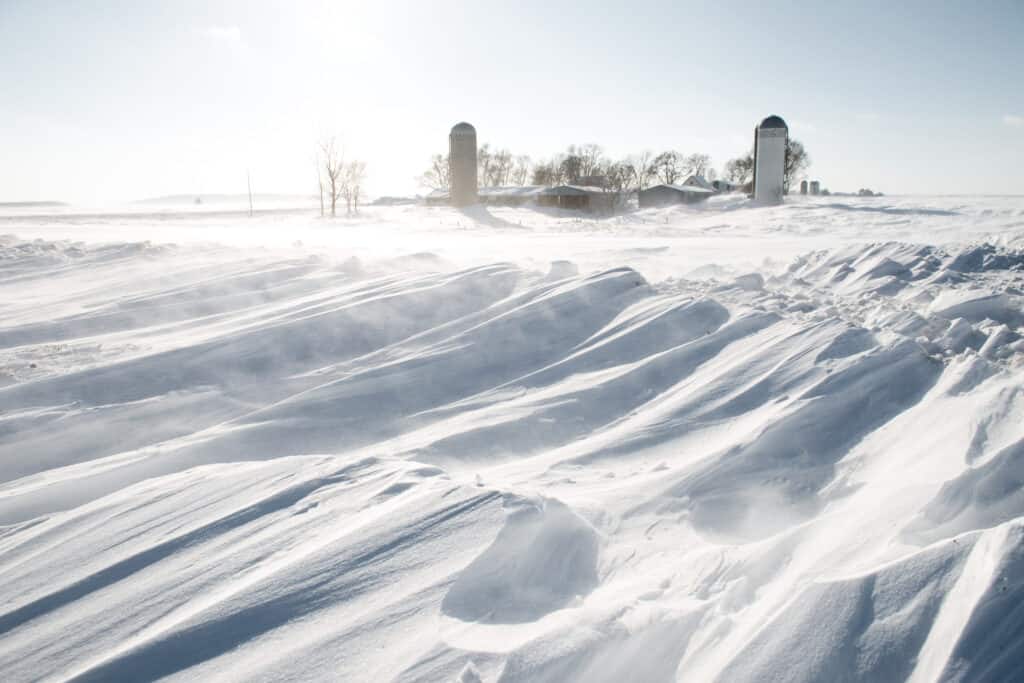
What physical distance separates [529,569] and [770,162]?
109ft

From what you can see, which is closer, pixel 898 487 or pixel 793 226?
pixel 898 487

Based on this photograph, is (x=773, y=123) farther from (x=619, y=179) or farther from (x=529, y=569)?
(x=529, y=569)

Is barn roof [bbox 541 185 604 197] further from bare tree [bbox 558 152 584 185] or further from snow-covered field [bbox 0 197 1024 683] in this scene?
snow-covered field [bbox 0 197 1024 683]

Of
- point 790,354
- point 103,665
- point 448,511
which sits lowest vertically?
point 103,665

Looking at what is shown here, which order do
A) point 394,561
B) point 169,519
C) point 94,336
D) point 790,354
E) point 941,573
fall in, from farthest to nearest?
point 94,336, point 790,354, point 169,519, point 394,561, point 941,573

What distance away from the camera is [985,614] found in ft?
4.99

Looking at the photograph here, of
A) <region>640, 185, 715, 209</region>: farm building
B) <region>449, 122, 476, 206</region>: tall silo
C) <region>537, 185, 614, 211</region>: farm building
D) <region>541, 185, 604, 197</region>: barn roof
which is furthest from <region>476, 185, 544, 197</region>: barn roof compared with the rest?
<region>449, 122, 476, 206</region>: tall silo

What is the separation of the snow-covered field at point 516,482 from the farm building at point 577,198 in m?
30.1

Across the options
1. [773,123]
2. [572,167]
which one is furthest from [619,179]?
[773,123]

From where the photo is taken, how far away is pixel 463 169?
3078cm

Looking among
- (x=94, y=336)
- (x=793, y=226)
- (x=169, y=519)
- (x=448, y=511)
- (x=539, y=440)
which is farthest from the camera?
(x=793, y=226)

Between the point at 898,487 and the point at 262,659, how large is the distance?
233cm

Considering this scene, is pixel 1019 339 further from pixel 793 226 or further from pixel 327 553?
pixel 793 226

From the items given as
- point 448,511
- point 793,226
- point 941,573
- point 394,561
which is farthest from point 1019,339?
point 793,226
